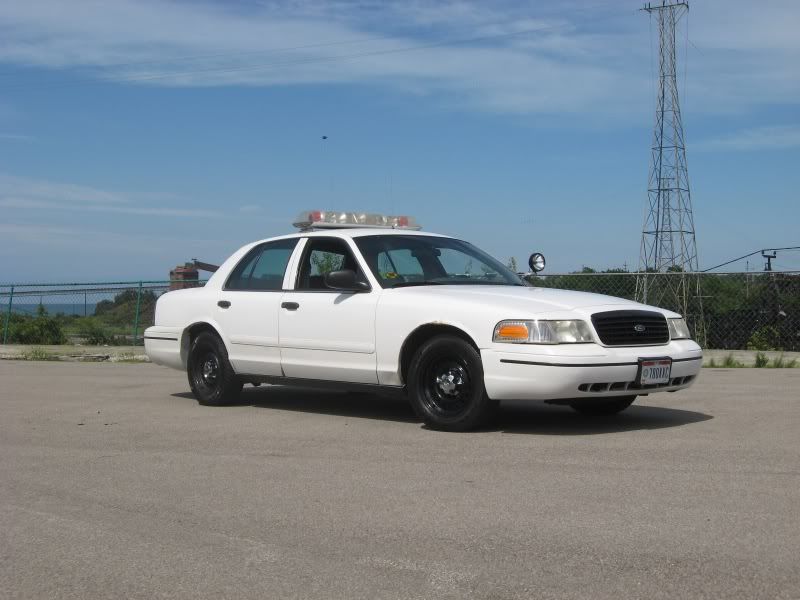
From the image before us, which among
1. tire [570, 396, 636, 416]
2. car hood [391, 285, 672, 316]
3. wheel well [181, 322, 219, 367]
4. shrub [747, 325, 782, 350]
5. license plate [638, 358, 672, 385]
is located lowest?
tire [570, 396, 636, 416]

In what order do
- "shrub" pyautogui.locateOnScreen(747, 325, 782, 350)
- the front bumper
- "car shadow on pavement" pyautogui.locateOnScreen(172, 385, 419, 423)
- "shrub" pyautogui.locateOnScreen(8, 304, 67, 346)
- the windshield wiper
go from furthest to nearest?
"shrub" pyautogui.locateOnScreen(8, 304, 67, 346)
"shrub" pyautogui.locateOnScreen(747, 325, 782, 350)
"car shadow on pavement" pyautogui.locateOnScreen(172, 385, 419, 423)
the windshield wiper
the front bumper

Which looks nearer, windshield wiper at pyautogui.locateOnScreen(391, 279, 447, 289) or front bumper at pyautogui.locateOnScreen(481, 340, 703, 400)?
front bumper at pyautogui.locateOnScreen(481, 340, 703, 400)

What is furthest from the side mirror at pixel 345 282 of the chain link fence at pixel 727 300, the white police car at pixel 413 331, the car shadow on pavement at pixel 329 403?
the chain link fence at pixel 727 300

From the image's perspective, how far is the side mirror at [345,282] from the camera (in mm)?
8820

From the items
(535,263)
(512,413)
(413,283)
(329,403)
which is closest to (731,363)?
(535,263)

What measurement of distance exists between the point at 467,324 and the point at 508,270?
1.97 metres

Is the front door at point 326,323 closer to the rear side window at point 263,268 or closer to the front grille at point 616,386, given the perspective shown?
the rear side window at point 263,268

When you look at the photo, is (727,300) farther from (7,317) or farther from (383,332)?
(7,317)

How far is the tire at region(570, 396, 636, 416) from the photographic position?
9078mm

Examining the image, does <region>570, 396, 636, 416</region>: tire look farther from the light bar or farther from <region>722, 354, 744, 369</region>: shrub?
<region>722, 354, 744, 369</region>: shrub

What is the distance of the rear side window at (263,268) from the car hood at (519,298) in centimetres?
153

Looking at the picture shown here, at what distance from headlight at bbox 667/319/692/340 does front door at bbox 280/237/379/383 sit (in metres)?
2.38

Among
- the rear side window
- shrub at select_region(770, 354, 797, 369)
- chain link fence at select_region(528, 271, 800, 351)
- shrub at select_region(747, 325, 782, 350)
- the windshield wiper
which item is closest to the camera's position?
the windshield wiper

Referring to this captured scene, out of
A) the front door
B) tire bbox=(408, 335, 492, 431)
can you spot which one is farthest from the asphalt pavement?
the front door
